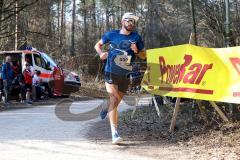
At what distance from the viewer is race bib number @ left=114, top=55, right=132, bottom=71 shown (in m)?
8.02

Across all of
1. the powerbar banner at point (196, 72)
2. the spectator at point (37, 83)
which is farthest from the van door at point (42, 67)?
the powerbar banner at point (196, 72)

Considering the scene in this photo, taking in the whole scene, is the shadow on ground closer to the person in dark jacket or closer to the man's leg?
the man's leg

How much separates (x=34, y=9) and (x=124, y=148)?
33196 mm

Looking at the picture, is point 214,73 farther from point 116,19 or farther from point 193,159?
point 116,19

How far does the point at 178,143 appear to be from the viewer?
7684 mm

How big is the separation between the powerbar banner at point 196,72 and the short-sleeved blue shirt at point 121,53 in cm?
91

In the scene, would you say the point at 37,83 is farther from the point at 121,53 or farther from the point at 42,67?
the point at 121,53

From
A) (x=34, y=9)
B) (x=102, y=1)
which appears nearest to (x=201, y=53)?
(x=34, y=9)

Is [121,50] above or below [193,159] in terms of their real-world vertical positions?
above

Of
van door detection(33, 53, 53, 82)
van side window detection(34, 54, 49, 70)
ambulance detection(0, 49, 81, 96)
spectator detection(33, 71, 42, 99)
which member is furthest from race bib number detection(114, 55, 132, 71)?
van side window detection(34, 54, 49, 70)

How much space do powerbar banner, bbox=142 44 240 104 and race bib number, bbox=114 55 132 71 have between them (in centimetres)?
100

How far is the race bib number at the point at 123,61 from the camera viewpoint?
26.3 feet

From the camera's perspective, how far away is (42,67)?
24.3m

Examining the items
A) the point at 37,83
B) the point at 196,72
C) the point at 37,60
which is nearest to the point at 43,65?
the point at 37,60
